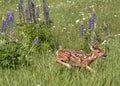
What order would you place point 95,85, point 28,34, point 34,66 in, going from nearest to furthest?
point 95,85 < point 34,66 < point 28,34

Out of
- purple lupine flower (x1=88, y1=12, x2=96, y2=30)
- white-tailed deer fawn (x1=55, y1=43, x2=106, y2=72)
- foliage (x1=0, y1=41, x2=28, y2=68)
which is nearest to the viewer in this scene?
white-tailed deer fawn (x1=55, y1=43, x2=106, y2=72)

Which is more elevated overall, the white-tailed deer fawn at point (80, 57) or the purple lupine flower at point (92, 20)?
the purple lupine flower at point (92, 20)

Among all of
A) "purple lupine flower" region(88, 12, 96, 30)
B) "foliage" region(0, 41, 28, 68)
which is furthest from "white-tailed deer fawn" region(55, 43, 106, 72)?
"purple lupine flower" region(88, 12, 96, 30)

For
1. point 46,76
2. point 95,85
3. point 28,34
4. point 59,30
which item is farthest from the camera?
point 59,30

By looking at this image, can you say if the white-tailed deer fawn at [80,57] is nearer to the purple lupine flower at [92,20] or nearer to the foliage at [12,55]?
the foliage at [12,55]

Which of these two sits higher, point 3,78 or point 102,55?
point 102,55

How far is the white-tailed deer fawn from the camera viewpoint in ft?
17.5

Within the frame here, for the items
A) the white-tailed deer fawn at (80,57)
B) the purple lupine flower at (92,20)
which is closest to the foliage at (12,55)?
the white-tailed deer fawn at (80,57)

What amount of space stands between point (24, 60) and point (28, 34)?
1.48 m

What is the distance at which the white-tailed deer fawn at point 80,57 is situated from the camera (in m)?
5.34

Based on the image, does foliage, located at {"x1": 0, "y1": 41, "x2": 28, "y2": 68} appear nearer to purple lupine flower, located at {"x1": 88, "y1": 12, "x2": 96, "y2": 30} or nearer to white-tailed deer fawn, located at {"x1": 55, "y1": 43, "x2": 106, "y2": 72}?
white-tailed deer fawn, located at {"x1": 55, "y1": 43, "x2": 106, "y2": 72}

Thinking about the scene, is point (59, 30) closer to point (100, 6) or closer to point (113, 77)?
point (100, 6)

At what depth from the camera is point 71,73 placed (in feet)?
18.3

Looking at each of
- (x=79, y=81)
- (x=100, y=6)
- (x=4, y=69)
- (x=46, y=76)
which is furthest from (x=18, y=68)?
(x=100, y=6)
